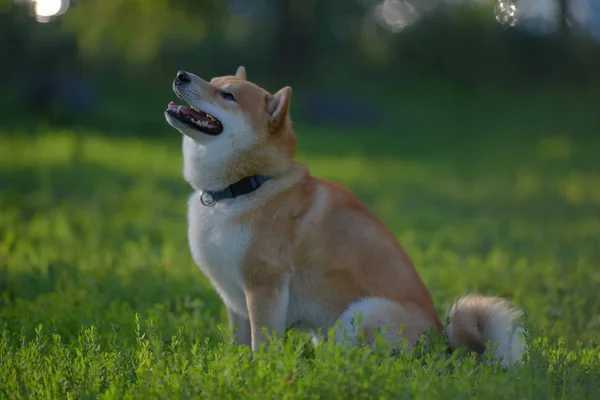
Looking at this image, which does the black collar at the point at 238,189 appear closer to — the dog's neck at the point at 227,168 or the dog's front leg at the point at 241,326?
the dog's neck at the point at 227,168

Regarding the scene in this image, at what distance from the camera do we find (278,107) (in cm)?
453

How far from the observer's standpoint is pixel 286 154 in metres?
4.68

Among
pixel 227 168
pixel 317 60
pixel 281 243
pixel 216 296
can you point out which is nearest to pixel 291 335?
pixel 281 243

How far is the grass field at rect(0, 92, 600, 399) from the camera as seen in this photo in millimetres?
3660

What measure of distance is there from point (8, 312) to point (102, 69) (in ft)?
50.5

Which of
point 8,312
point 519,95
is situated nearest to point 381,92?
point 519,95

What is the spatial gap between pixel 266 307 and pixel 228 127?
3.32 feet

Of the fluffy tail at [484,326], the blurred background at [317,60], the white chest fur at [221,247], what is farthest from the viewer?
the blurred background at [317,60]

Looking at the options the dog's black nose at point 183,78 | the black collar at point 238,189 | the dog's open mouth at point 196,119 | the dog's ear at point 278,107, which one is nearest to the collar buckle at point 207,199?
the black collar at point 238,189

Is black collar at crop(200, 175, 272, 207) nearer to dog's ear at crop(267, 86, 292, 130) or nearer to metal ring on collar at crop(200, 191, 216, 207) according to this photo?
metal ring on collar at crop(200, 191, 216, 207)

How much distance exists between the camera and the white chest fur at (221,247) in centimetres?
439

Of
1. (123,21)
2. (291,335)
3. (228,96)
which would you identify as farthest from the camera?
(123,21)

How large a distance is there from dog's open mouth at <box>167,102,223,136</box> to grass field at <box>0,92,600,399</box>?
3.75 ft

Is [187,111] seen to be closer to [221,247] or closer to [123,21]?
[221,247]
